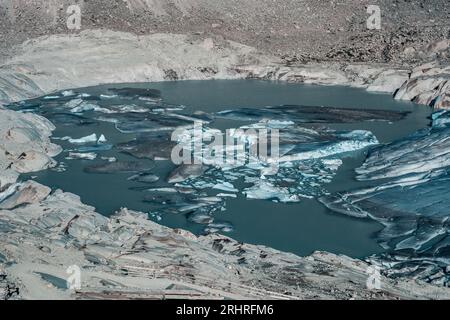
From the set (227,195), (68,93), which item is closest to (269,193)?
(227,195)

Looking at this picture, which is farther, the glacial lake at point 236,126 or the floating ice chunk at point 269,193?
the floating ice chunk at point 269,193

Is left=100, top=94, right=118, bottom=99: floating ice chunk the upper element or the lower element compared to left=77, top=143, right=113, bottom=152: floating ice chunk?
upper

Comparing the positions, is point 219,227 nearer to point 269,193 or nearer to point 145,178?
point 269,193

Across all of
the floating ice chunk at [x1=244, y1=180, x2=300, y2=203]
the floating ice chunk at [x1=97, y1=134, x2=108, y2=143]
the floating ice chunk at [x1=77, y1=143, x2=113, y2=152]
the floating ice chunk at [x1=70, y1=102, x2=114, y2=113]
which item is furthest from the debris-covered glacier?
the floating ice chunk at [x1=70, y1=102, x2=114, y2=113]

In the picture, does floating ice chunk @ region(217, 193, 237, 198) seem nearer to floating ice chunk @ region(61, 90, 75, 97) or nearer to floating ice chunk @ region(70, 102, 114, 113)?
floating ice chunk @ region(70, 102, 114, 113)

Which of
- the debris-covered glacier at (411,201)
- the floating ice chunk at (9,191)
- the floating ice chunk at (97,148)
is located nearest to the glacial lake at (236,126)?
the floating ice chunk at (97,148)

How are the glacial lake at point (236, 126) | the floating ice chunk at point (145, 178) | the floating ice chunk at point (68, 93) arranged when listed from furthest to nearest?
the floating ice chunk at point (68, 93) → the floating ice chunk at point (145, 178) → the glacial lake at point (236, 126)

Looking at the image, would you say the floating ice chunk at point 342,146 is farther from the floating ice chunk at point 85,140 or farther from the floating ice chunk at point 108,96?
the floating ice chunk at point 108,96

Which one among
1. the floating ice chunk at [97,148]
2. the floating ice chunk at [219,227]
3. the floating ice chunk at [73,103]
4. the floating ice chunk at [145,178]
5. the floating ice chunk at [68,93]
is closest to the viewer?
the floating ice chunk at [219,227]

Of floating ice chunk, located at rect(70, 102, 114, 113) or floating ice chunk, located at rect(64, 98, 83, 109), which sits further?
floating ice chunk, located at rect(64, 98, 83, 109)
